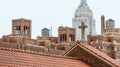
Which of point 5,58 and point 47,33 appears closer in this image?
point 5,58

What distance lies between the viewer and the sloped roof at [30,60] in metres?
17.6

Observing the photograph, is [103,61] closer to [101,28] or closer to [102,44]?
[102,44]

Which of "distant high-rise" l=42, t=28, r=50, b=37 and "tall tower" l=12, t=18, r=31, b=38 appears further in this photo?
"distant high-rise" l=42, t=28, r=50, b=37

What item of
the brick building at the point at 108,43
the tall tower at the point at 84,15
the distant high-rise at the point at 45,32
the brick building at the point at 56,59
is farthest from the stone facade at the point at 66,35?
the brick building at the point at 56,59

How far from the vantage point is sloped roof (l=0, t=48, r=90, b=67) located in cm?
1764

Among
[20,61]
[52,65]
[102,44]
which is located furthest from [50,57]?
[102,44]

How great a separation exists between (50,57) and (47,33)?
106 meters

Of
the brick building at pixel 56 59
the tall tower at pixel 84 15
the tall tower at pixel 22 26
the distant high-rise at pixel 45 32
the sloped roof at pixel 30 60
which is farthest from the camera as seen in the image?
the tall tower at pixel 84 15

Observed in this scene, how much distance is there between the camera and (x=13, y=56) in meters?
18.0

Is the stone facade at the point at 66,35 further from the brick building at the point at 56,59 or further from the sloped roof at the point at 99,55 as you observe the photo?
the brick building at the point at 56,59

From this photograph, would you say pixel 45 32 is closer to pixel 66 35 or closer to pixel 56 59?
pixel 66 35

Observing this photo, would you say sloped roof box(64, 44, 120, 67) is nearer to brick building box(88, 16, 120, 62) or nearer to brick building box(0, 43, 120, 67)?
brick building box(0, 43, 120, 67)

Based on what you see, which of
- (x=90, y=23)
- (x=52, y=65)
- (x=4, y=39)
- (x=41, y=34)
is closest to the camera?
(x=52, y=65)

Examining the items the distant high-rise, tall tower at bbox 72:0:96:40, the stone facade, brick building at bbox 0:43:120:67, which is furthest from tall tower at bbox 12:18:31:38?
tall tower at bbox 72:0:96:40
